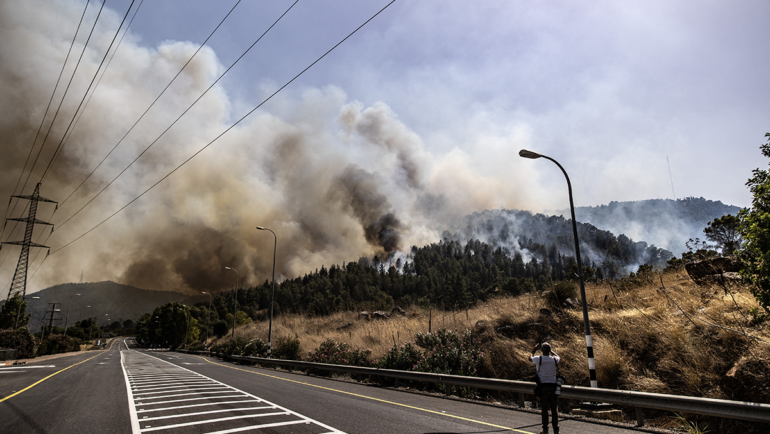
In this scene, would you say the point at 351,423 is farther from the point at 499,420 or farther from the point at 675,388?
the point at 675,388

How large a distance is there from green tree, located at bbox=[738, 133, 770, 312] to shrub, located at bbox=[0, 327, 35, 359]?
157 ft

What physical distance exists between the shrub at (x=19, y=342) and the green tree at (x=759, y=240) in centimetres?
4796

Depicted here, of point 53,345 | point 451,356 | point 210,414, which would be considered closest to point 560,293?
point 451,356

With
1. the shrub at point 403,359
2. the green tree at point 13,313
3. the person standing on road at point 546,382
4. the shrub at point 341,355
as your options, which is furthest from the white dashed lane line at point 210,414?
the green tree at point 13,313

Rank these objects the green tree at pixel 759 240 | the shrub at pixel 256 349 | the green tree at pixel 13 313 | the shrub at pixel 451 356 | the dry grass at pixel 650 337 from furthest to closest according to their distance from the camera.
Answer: the green tree at pixel 13 313
the shrub at pixel 256 349
the shrub at pixel 451 356
the dry grass at pixel 650 337
the green tree at pixel 759 240

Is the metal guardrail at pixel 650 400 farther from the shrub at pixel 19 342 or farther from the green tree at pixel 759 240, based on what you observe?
the shrub at pixel 19 342

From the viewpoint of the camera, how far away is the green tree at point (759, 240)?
261 inches

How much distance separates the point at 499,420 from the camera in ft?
28.5

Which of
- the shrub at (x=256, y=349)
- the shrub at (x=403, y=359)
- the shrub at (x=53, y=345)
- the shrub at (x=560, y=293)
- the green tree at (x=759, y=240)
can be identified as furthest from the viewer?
the shrub at (x=53, y=345)

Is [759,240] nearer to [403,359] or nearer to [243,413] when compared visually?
[243,413]

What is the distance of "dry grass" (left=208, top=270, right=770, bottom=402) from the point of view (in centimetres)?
940

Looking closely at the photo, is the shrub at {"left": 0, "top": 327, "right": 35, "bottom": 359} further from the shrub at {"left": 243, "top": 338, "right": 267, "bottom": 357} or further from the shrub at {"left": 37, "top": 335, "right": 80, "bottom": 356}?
the shrub at {"left": 243, "top": 338, "right": 267, "bottom": 357}

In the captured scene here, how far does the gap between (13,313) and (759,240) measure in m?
71.3

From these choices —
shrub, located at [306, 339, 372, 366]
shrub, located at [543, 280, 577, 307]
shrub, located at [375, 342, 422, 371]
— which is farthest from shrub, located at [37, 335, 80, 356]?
shrub, located at [543, 280, 577, 307]
